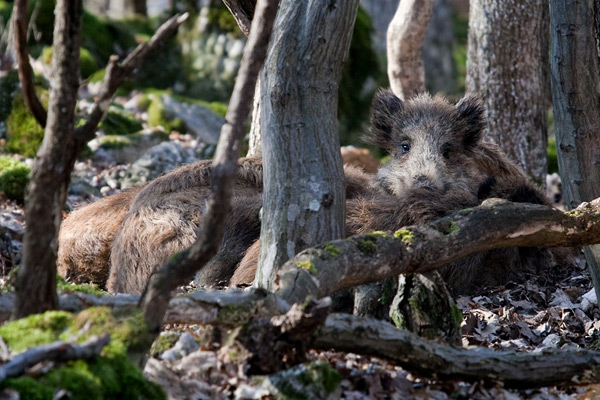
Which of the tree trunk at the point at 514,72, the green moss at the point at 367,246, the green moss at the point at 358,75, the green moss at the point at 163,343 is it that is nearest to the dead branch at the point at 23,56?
the green moss at the point at 163,343

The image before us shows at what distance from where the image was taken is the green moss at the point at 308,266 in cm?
423

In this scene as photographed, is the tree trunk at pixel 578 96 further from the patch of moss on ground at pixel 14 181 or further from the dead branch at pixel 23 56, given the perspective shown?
the patch of moss on ground at pixel 14 181

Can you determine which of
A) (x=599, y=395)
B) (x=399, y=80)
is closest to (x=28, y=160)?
(x=399, y=80)

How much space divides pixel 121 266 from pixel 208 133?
21.7ft

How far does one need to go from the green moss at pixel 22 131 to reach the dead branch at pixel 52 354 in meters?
8.89

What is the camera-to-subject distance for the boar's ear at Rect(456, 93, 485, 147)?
8.06 metres

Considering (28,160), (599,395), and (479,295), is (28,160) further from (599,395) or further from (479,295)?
(599,395)

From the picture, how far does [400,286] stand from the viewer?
A: 507 cm

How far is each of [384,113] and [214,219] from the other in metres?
5.10

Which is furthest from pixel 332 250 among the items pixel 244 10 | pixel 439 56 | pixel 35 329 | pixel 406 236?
pixel 439 56

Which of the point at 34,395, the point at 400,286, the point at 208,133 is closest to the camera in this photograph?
the point at 34,395

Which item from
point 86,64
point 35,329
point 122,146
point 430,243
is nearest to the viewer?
point 35,329

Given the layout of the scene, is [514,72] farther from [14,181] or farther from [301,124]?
[14,181]

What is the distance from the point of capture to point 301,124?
5.12 metres
